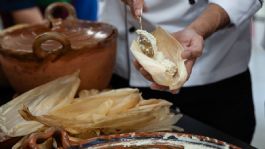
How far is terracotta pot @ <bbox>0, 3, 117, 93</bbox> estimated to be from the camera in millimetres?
1031

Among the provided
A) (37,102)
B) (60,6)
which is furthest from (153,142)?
(60,6)

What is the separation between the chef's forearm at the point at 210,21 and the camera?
1026 millimetres

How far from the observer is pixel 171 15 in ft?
4.15

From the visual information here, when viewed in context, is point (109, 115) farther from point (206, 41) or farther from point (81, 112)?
point (206, 41)

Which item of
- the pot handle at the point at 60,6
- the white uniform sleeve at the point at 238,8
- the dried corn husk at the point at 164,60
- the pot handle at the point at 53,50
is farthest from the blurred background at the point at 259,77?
the dried corn husk at the point at 164,60

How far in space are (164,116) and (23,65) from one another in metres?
0.38

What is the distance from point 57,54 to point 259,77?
8.21ft

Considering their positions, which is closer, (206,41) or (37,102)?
(37,102)

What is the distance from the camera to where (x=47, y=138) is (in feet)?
2.55

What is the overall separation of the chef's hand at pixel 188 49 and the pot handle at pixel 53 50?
204mm

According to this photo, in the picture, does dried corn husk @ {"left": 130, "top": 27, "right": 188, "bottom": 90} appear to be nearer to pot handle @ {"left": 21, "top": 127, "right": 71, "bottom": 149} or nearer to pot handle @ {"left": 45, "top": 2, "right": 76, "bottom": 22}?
pot handle @ {"left": 21, "top": 127, "right": 71, "bottom": 149}

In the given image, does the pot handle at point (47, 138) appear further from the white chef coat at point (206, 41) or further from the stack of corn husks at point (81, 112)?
the white chef coat at point (206, 41)

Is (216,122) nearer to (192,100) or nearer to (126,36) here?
(192,100)

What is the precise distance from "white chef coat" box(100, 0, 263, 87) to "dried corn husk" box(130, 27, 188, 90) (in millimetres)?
331
